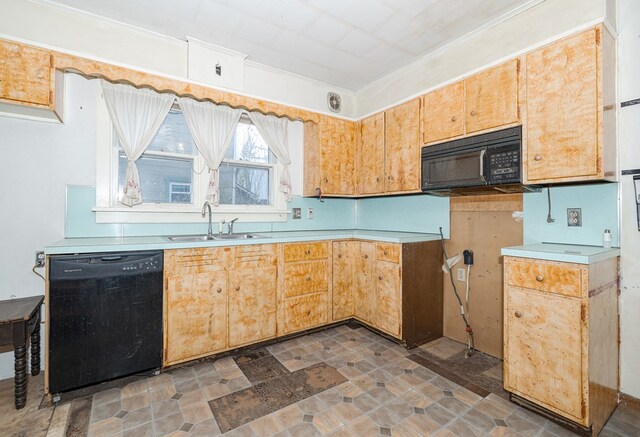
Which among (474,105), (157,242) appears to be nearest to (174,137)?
(157,242)

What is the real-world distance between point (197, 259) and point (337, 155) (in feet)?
6.80

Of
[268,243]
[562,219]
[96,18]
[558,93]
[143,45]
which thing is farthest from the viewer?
[268,243]

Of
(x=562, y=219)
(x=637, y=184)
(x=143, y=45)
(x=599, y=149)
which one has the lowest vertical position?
(x=562, y=219)

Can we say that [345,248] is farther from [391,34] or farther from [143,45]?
[143,45]

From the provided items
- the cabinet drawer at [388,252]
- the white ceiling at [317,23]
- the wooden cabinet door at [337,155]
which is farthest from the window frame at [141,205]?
the cabinet drawer at [388,252]

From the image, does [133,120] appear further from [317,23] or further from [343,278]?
[343,278]

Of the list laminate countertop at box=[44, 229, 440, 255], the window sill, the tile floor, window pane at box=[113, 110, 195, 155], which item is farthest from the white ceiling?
the tile floor

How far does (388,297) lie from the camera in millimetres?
2934

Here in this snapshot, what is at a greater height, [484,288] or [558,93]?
[558,93]

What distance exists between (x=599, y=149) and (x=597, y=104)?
284 millimetres

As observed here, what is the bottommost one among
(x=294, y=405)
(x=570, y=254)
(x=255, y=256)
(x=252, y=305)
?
(x=294, y=405)

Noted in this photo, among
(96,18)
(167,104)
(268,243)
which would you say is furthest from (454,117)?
(96,18)

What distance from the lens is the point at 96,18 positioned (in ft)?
8.03

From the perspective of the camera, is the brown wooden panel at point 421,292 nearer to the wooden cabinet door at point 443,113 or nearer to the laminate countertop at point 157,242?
the laminate countertop at point 157,242
